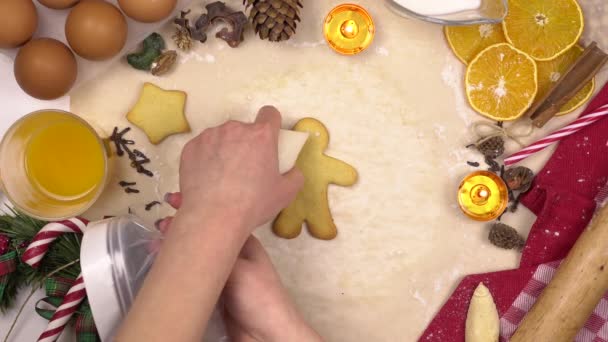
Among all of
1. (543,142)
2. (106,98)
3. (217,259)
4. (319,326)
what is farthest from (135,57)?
(543,142)

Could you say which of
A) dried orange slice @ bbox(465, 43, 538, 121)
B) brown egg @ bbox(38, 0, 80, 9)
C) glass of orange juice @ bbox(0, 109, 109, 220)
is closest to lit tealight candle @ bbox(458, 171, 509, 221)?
dried orange slice @ bbox(465, 43, 538, 121)

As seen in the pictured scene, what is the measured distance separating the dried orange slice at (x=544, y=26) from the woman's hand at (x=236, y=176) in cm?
49

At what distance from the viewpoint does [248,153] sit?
88cm

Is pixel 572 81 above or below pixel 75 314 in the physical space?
above

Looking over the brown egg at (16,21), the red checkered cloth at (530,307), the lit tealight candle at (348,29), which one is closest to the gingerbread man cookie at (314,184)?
the lit tealight candle at (348,29)

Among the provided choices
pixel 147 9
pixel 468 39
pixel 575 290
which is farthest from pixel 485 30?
pixel 147 9

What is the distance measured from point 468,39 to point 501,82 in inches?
3.9

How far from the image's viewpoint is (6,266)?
101 cm

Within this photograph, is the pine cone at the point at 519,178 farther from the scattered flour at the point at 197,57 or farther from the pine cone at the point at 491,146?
the scattered flour at the point at 197,57

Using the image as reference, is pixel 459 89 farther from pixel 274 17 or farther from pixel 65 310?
pixel 65 310

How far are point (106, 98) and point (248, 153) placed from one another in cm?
36

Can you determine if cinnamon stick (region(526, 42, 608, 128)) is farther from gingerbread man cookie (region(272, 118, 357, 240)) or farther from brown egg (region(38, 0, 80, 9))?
brown egg (region(38, 0, 80, 9))

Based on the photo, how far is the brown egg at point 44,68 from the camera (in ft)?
3.20

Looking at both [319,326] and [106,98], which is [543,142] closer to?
[319,326]
